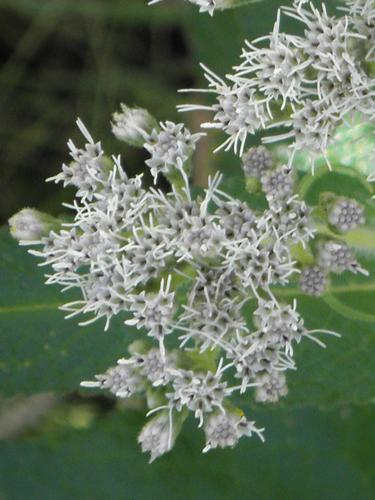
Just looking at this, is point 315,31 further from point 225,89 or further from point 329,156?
point 329,156

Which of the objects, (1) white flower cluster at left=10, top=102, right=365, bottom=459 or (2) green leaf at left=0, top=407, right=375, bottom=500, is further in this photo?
(2) green leaf at left=0, top=407, right=375, bottom=500

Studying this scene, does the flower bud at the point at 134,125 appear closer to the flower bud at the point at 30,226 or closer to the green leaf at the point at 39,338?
the flower bud at the point at 30,226

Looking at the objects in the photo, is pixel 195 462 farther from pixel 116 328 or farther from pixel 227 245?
pixel 227 245

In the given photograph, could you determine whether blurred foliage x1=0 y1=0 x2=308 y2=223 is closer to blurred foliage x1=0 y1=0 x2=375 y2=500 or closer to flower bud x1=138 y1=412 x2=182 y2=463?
blurred foliage x1=0 y1=0 x2=375 y2=500

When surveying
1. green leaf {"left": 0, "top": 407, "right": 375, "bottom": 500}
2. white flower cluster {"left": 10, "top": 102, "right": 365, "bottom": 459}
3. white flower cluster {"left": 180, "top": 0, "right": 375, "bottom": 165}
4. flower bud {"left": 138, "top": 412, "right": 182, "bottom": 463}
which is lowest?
green leaf {"left": 0, "top": 407, "right": 375, "bottom": 500}

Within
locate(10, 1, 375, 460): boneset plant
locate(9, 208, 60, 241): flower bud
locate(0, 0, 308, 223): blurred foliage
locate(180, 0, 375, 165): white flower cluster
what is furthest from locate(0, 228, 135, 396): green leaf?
locate(0, 0, 308, 223): blurred foliage

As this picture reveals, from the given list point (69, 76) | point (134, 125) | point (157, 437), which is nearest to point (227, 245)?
point (134, 125)
